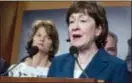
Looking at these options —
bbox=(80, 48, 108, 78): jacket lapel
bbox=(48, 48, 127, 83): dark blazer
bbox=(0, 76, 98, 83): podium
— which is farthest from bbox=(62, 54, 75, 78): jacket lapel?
bbox=(0, 76, 98, 83): podium

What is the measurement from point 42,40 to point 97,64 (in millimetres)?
432

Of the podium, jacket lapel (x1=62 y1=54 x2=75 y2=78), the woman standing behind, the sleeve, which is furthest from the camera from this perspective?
the woman standing behind

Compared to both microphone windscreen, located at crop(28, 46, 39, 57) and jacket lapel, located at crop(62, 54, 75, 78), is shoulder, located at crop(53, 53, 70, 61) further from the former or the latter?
microphone windscreen, located at crop(28, 46, 39, 57)

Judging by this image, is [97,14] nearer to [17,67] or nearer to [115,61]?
[115,61]

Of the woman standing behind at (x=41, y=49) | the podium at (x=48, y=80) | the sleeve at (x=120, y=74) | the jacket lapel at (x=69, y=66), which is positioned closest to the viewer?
the podium at (x=48, y=80)

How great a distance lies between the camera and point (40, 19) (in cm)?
208

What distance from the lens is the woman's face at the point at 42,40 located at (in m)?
2.03

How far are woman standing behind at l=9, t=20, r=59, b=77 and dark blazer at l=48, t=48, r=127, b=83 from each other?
6cm

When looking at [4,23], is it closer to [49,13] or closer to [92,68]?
[49,13]

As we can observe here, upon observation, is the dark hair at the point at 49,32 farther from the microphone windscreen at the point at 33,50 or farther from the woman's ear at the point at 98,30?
the woman's ear at the point at 98,30

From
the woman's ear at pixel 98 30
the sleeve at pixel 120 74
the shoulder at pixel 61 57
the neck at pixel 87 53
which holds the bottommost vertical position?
the sleeve at pixel 120 74

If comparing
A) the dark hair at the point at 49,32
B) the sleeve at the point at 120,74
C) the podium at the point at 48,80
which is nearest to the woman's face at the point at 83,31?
the dark hair at the point at 49,32

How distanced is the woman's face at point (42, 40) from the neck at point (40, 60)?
36mm

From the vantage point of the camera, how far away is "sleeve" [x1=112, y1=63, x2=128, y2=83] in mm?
1788
